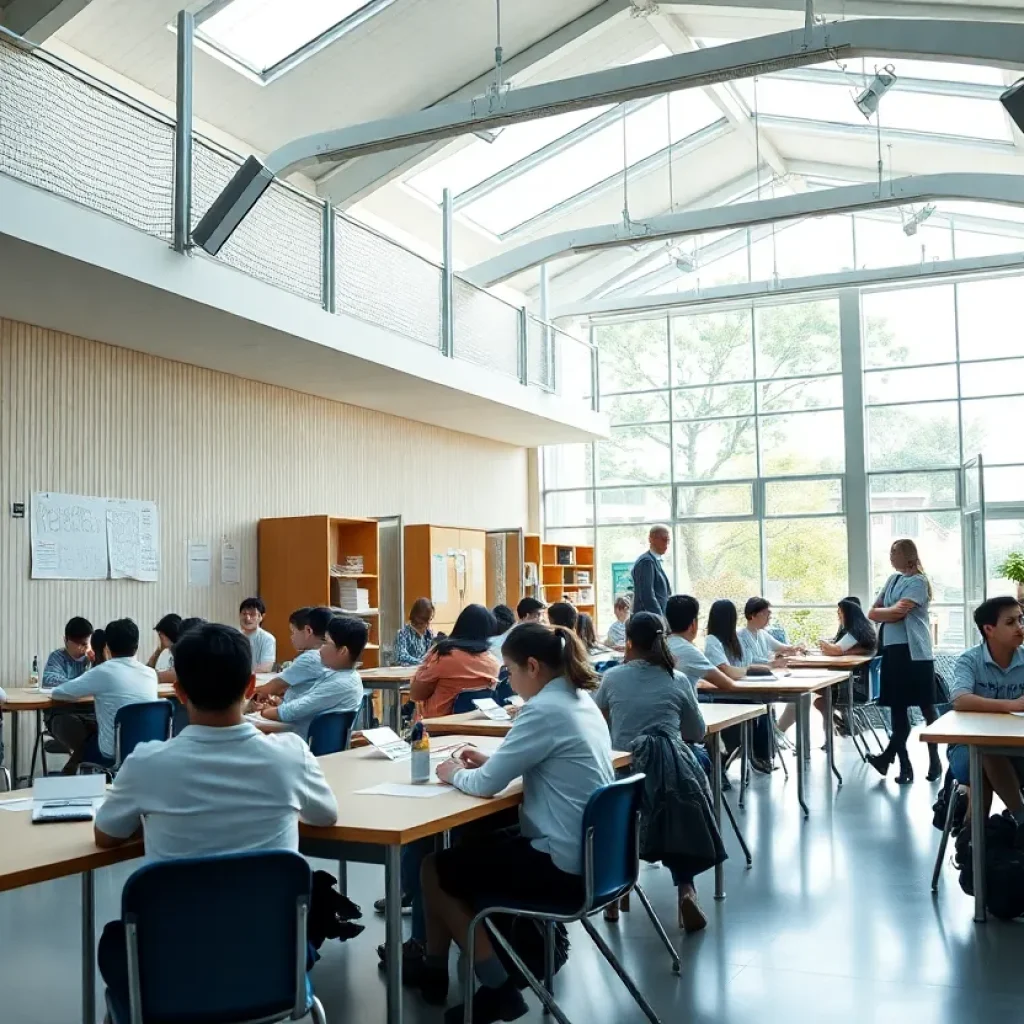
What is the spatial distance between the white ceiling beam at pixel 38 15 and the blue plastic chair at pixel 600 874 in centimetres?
678

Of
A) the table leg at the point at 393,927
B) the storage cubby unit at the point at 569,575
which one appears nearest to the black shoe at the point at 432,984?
the table leg at the point at 393,927

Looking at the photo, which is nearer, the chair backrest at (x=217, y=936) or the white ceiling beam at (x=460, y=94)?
the chair backrest at (x=217, y=936)

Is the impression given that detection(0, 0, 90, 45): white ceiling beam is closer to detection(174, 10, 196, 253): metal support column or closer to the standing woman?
detection(174, 10, 196, 253): metal support column

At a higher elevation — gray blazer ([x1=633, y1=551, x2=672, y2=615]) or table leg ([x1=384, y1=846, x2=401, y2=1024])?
gray blazer ([x1=633, y1=551, x2=672, y2=615])

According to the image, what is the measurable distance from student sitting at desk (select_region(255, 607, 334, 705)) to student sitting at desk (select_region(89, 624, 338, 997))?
300 centimetres

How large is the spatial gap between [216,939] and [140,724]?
12.0 feet

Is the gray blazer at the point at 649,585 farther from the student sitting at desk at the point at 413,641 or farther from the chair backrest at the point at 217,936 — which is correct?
the chair backrest at the point at 217,936

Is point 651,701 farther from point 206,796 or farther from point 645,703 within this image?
point 206,796

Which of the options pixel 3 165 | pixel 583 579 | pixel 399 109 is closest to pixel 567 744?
pixel 3 165

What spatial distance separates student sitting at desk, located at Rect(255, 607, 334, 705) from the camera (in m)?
5.79

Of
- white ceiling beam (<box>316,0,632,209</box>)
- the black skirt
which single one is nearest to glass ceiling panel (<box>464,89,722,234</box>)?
white ceiling beam (<box>316,0,632,209</box>)

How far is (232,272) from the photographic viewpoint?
26.3 ft

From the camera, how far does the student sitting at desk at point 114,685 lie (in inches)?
245

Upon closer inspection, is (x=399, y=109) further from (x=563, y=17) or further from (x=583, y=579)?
(x=583, y=579)
